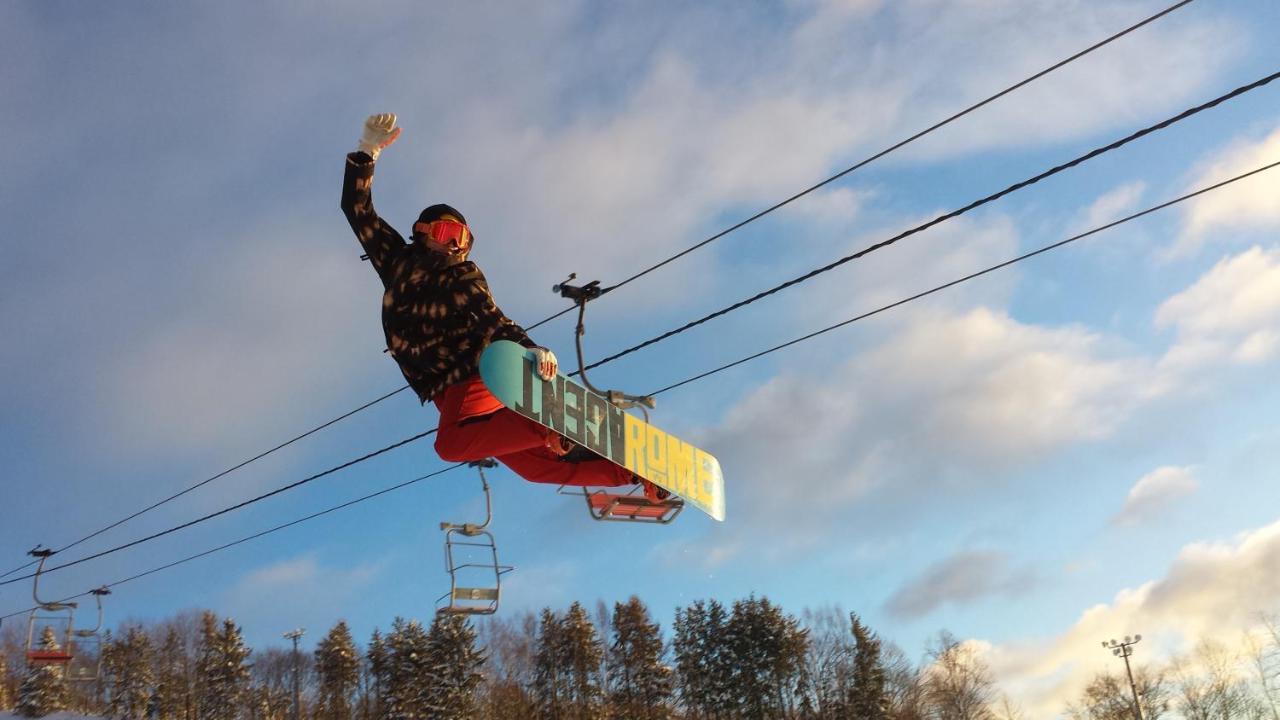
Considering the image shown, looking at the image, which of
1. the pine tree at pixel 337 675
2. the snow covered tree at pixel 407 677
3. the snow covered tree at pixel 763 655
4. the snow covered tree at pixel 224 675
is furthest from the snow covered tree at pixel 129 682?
the snow covered tree at pixel 763 655

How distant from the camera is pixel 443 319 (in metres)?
7.65

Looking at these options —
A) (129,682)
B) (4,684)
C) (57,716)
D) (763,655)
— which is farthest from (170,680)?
(763,655)

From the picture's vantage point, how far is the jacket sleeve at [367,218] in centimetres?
816

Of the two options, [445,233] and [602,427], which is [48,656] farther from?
[602,427]

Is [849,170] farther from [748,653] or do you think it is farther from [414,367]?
[748,653]

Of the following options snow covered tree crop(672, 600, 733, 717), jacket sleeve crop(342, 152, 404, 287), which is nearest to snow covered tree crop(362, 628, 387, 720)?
snow covered tree crop(672, 600, 733, 717)

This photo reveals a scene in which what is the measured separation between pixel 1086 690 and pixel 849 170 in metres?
50.8

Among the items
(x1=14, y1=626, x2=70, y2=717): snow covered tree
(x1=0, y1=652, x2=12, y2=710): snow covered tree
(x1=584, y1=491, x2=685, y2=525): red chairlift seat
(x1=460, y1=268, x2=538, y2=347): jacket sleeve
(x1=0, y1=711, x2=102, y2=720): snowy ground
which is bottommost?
(x1=584, y1=491, x2=685, y2=525): red chairlift seat

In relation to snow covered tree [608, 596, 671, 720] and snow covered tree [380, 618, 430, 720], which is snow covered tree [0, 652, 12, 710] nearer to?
snow covered tree [380, 618, 430, 720]

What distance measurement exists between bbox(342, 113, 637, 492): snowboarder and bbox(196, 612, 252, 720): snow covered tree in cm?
6343

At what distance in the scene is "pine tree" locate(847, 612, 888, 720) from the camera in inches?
1934

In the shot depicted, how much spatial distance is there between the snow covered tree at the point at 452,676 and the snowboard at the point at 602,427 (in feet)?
137

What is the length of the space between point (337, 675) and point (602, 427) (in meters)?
66.3

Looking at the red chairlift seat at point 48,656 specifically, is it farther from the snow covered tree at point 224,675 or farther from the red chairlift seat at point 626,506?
the snow covered tree at point 224,675
